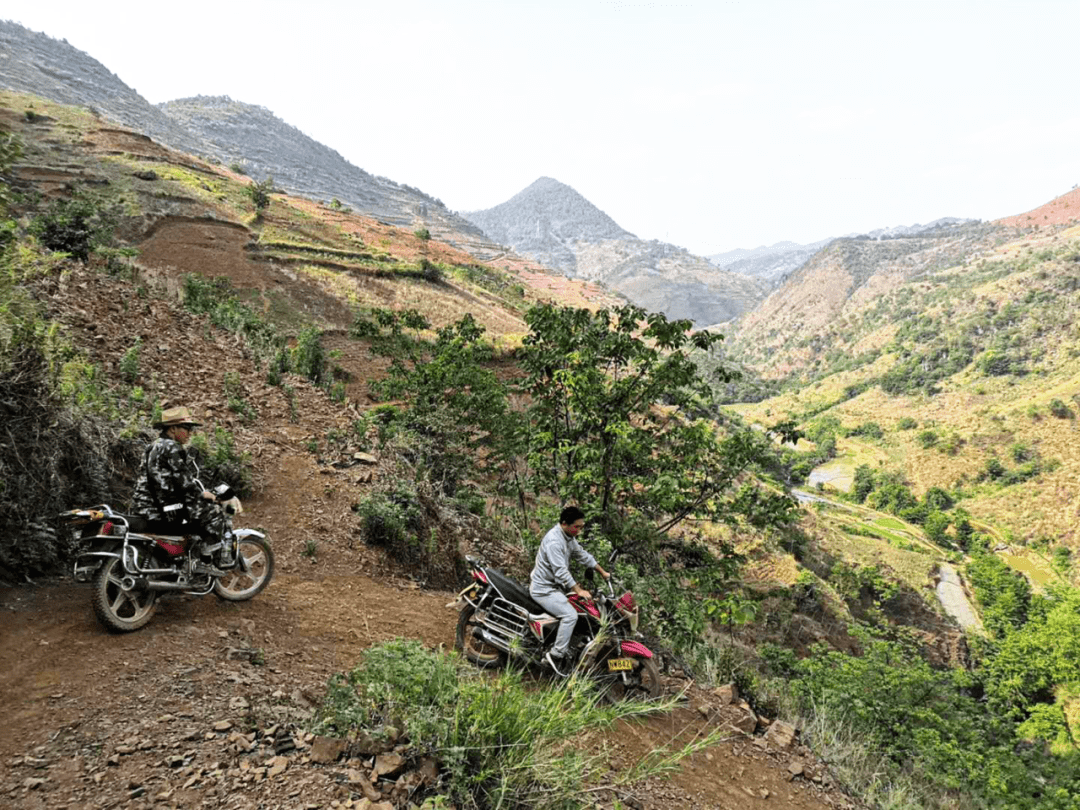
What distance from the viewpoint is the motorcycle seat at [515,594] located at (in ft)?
15.5

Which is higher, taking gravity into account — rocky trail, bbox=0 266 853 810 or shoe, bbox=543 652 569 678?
shoe, bbox=543 652 569 678

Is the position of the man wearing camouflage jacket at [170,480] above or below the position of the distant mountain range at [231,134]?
below

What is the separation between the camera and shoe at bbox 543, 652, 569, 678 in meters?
4.43

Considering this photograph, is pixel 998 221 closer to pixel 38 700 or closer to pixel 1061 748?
pixel 1061 748

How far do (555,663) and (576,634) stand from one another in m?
0.33

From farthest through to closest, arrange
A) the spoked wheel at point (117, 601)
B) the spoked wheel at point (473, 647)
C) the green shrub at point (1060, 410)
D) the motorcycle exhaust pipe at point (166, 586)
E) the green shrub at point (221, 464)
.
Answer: the green shrub at point (1060, 410)
the green shrub at point (221, 464)
the spoked wheel at point (473, 647)
the motorcycle exhaust pipe at point (166, 586)
the spoked wheel at point (117, 601)

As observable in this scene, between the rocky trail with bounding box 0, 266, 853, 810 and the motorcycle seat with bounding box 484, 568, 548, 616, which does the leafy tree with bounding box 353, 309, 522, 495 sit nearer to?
the rocky trail with bounding box 0, 266, 853, 810

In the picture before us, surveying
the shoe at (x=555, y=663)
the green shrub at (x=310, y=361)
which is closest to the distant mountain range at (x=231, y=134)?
the green shrub at (x=310, y=361)

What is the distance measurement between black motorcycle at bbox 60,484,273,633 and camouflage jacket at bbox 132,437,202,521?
0.11 meters

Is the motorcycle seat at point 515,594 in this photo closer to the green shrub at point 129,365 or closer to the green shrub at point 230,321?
the green shrub at point 129,365

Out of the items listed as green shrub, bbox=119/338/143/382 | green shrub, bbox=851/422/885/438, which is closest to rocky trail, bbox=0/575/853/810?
green shrub, bbox=119/338/143/382

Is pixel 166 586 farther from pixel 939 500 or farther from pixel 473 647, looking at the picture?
pixel 939 500

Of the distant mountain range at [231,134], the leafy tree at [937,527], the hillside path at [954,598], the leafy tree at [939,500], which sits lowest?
the hillside path at [954,598]

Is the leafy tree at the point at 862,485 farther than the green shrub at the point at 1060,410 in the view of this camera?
Yes
